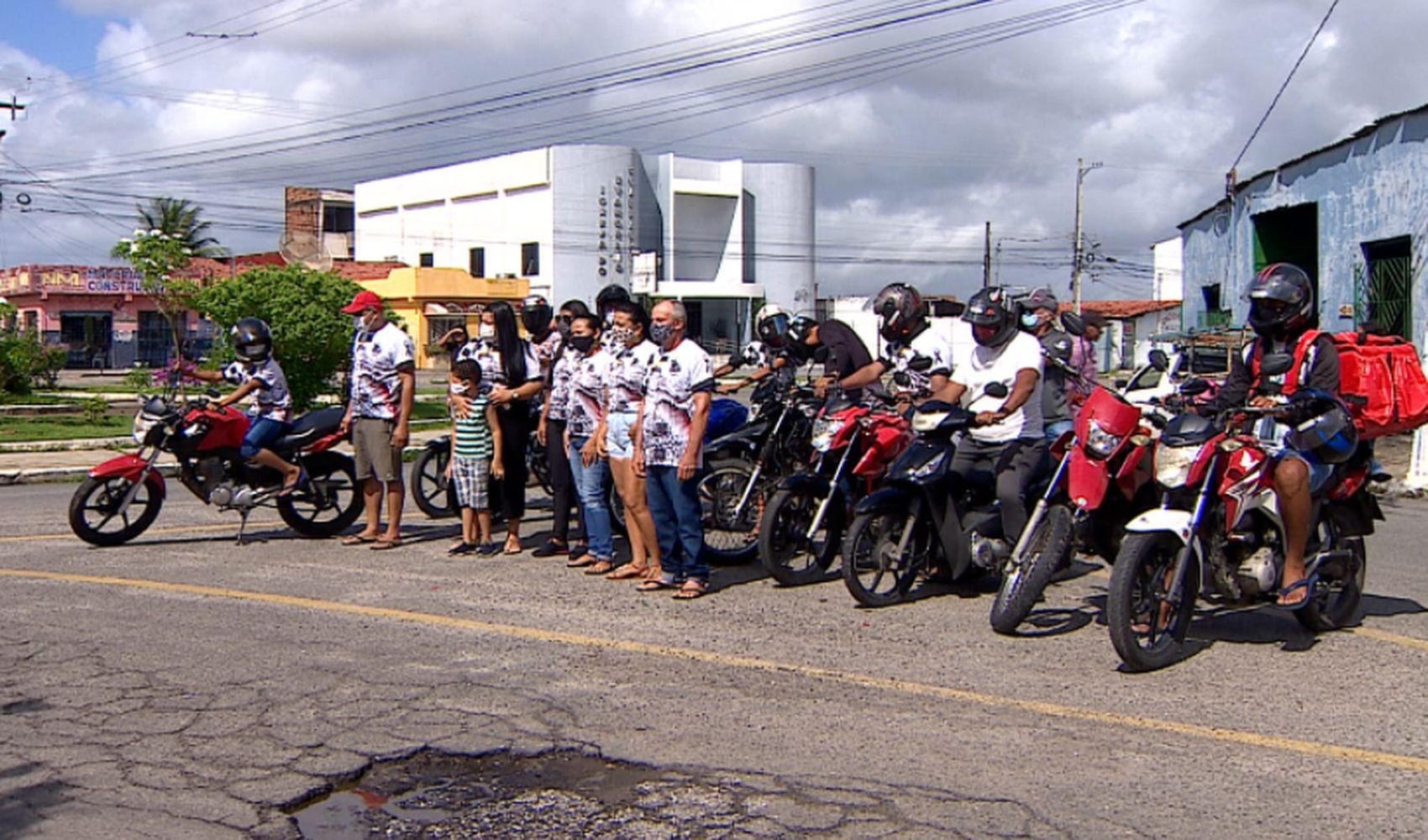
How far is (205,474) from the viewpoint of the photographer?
34.7ft

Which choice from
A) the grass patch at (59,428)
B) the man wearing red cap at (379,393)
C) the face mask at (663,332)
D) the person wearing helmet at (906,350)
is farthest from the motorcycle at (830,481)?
the grass patch at (59,428)

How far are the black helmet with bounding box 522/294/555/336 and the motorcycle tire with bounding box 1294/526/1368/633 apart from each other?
5.91 m

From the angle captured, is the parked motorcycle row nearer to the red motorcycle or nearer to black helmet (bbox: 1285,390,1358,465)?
the red motorcycle

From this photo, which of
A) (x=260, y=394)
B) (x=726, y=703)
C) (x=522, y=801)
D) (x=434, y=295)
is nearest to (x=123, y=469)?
(x=260, y=394)

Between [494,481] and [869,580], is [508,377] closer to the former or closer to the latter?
[494,481]

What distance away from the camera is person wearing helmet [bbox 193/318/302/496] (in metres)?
10.6

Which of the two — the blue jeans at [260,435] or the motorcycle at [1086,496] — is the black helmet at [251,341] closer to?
the blue jeans at [260,435]

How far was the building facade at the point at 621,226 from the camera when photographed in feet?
216

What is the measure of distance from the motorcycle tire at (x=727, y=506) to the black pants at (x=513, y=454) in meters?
1.45

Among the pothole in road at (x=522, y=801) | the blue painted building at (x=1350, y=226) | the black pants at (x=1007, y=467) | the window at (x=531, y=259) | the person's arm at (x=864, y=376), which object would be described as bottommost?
the pothole in road at (x=522, y=801)

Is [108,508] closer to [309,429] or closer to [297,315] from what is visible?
[309,429]

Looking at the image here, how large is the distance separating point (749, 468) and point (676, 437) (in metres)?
1.20

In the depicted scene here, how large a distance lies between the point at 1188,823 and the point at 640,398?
4787mm

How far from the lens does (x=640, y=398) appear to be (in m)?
8.93
